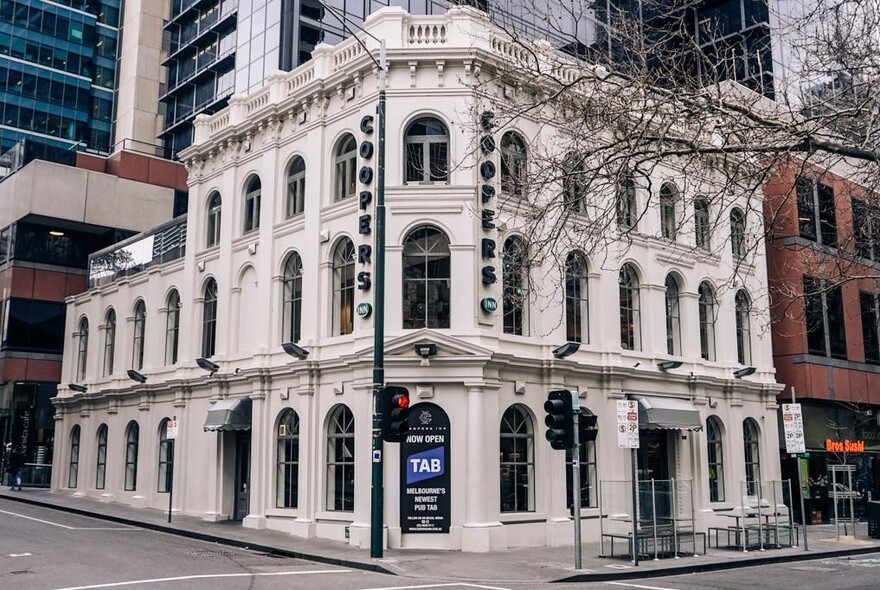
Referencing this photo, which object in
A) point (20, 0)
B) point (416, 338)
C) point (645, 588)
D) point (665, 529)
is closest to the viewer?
point (645, 588)

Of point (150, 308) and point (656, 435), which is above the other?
point (150, 308)

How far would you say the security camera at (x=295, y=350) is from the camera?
22594 millimetres

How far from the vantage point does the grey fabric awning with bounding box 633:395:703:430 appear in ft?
77.6

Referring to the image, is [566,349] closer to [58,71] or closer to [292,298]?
[292,298]

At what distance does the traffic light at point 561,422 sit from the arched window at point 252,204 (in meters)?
13.0

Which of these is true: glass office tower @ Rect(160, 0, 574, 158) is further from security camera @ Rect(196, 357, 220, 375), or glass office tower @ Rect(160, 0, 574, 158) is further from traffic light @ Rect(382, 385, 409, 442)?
traffic light @ Rect(382, 385, 409, 442)

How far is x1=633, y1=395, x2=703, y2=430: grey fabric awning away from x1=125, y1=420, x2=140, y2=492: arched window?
17.7 metres

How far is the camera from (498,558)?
1847 centimetres

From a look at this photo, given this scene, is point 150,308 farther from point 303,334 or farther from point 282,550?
point 282,550

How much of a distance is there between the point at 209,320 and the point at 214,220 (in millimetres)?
3211

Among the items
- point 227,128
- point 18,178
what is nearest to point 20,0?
point 18,178

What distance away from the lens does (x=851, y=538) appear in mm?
23953

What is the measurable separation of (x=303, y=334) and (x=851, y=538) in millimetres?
15667

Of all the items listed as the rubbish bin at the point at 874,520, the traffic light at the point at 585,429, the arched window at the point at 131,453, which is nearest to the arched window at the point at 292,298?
the traffic light at the point at 585,429
